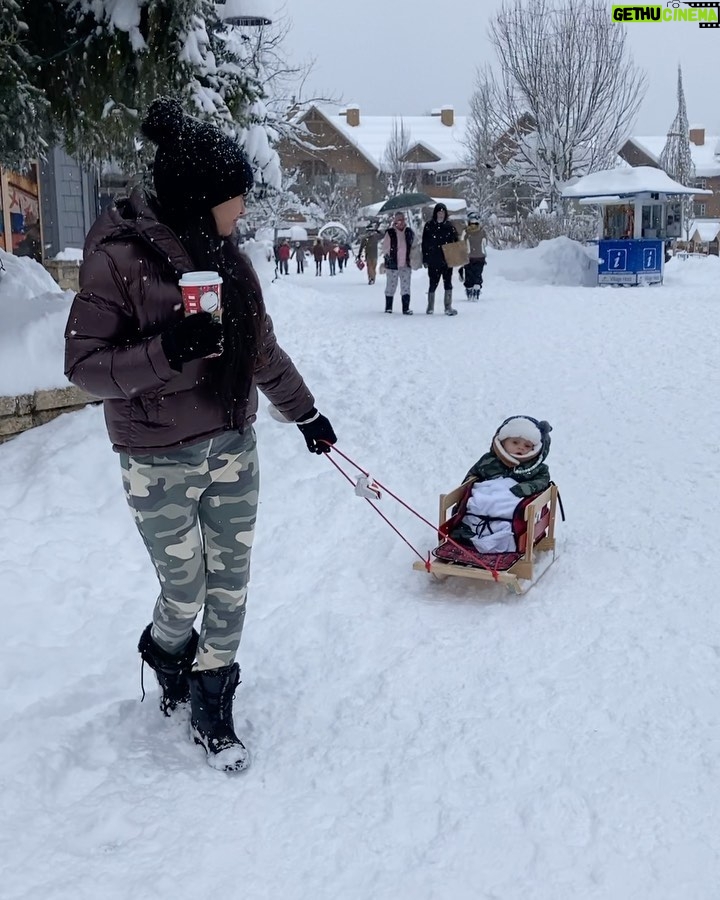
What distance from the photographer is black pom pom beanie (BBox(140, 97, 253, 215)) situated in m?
2.55

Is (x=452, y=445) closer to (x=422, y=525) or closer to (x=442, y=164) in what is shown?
(x=422, y=525)

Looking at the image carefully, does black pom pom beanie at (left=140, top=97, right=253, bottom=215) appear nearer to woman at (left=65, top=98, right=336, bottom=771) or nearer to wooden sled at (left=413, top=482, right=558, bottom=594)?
woman at (left=65, top=98, right=336, bottom=771)

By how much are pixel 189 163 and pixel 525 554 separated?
2.68m

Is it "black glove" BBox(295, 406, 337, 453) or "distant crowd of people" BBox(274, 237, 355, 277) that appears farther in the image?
"distant crowd of people" BBox(274, 237, 355, 277)

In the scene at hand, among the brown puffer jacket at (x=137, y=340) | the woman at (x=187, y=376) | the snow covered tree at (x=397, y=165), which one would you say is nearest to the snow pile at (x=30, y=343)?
the woman at (x=187, y=376)

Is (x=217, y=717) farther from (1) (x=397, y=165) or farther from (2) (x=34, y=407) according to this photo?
(1) (x=397, y=165)

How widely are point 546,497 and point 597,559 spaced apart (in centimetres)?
49

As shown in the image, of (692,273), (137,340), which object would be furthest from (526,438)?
(692,273)

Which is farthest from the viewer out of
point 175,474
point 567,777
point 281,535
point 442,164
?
point 442,164

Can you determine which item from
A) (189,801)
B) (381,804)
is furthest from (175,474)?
(381,804)

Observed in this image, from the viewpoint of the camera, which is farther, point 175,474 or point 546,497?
point 546,497

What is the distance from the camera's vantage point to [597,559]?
4.84m

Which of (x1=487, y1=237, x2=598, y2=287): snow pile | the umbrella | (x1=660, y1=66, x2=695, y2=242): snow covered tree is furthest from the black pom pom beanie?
(x1=660, y1=66, x2=695, y2=242): snow covered tree

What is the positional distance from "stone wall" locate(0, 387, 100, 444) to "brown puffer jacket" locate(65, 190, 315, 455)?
356 cm
